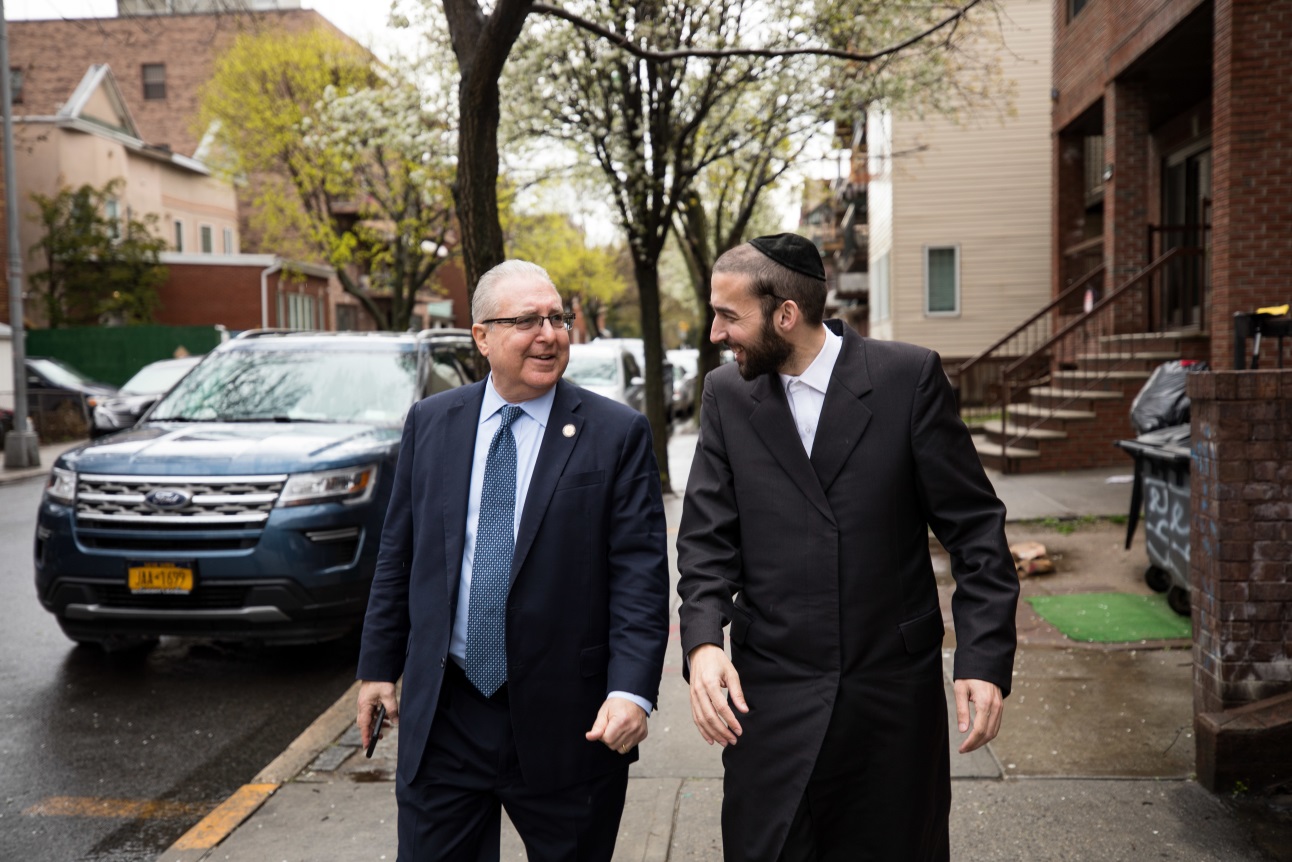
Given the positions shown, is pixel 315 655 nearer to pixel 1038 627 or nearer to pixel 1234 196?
pixel 1038 627

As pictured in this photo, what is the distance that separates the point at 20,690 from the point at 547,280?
499cm

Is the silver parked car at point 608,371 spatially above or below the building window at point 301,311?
below

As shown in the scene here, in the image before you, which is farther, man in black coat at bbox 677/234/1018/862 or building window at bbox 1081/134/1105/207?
building window at bbox 1081/134/1105/207

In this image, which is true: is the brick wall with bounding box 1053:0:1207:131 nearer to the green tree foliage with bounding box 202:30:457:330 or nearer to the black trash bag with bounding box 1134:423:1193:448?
the black trash bag with bounding box 1134:423:1193:448

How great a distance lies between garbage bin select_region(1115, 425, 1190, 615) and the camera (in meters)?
6.94

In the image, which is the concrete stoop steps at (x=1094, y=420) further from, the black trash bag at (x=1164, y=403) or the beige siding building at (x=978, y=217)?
the beige siding building at (x=978, y=217)

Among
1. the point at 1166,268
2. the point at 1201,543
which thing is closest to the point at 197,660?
the point at 1201,543

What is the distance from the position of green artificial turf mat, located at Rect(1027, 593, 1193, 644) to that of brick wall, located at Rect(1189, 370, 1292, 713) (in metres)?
2.17

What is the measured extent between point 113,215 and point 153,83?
18.1 m

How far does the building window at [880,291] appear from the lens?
29.8 metres

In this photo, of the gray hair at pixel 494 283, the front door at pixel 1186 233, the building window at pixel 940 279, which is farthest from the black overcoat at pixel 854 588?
the building window at pixel 940 279

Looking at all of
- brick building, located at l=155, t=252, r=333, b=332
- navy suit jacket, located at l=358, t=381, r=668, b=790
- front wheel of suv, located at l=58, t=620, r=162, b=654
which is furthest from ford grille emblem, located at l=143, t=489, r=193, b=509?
brick building, located at l=155, t=252, r=333, b=332

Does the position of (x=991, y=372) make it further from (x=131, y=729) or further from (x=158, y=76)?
(x=158, y=76)

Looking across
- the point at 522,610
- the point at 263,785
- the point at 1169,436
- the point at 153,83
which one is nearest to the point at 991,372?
the point at 1169,436
